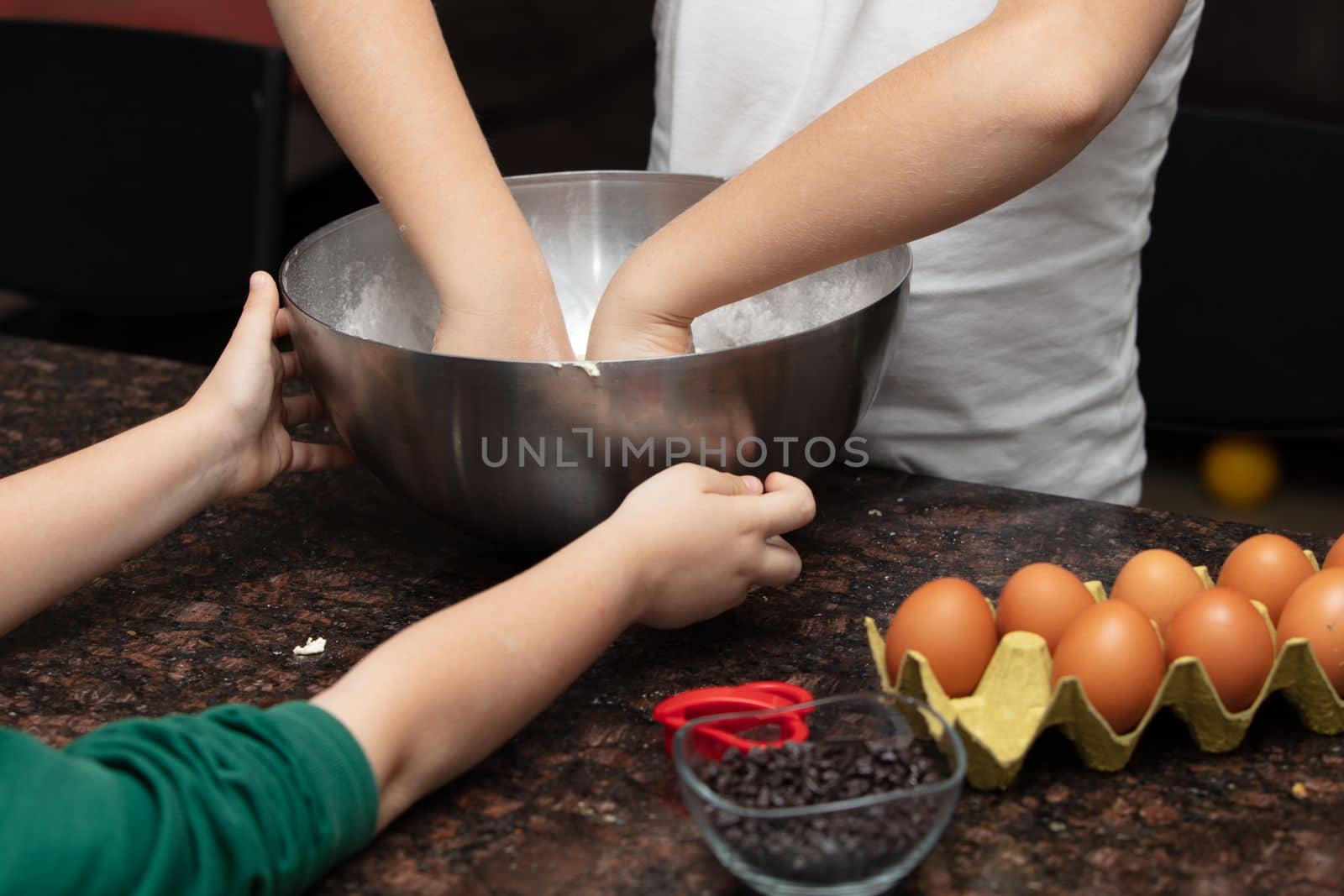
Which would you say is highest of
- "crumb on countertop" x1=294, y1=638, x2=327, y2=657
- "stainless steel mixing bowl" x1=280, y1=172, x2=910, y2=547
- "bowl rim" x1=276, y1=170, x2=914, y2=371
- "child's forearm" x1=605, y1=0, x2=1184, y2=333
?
"child's forearm" x1=605, y1=0, x2=1184, y2=333

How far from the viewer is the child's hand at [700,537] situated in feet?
2.55

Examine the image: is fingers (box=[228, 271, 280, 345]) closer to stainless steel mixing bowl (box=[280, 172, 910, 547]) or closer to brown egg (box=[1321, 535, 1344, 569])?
stainless steel mixing bowl (box=[280, 172, 910, 547])

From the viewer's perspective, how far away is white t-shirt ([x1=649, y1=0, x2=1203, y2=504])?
3.84 ft

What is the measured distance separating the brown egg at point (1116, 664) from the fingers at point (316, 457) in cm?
60

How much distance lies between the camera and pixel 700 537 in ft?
2.59

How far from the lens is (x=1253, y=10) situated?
2191 mm

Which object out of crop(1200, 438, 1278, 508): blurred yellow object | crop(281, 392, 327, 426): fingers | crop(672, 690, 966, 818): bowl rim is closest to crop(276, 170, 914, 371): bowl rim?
crop(281, 392, 327, 426): fingers

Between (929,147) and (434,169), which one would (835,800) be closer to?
(929,147)

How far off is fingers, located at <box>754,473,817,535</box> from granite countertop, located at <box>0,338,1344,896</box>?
0.23ft

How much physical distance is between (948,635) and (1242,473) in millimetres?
2017

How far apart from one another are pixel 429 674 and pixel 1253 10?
2039mm

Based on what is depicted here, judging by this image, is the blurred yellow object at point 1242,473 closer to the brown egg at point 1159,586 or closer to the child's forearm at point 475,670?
the brown egg at point 1159,586

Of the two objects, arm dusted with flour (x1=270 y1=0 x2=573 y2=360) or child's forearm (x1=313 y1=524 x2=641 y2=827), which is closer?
child's forearm (x1=313 y1=524 x2=641 y2=827)

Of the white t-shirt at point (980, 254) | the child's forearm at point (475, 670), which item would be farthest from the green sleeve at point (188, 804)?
the white t-shirt at point (980, 254)
